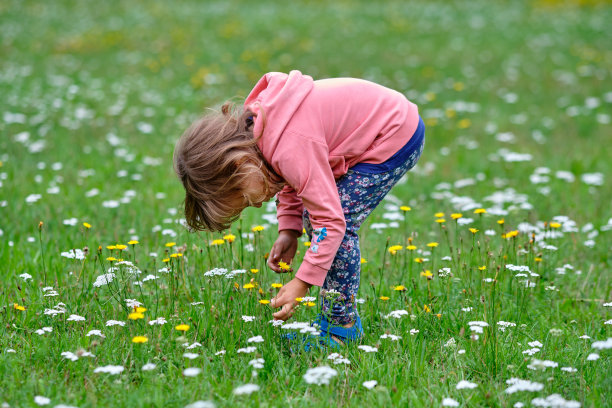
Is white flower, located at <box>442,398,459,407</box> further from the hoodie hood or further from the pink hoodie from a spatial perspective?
the hoodie hood

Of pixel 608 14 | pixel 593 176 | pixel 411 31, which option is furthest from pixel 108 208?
pixel 608 14

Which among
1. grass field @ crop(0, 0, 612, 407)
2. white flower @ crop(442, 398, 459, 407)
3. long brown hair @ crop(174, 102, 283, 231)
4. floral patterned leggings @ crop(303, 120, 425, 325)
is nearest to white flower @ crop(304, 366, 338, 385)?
grass field @ crop(0, 0, 612, 407)

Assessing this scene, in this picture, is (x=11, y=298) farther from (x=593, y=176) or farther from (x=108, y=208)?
(x=593, y=176)

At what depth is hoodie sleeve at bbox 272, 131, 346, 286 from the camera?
2596 millimetres

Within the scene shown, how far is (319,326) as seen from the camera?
110 inches

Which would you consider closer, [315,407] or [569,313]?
[315,407]

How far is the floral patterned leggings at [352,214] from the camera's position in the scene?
2.88 metres

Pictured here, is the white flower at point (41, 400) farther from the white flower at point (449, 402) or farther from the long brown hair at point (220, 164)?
the white flower at point (449, 402)

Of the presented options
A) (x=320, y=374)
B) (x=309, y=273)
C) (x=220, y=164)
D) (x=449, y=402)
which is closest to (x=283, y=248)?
(x=309, y=273)

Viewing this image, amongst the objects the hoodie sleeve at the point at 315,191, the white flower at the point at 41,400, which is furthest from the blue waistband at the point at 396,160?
the white flower at the point at 41,400

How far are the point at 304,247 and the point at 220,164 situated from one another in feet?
4.48

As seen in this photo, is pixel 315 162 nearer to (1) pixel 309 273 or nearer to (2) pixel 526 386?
(1) pixel 309 273

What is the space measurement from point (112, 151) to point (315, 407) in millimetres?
4542

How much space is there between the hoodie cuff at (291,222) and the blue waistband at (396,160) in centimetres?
50
